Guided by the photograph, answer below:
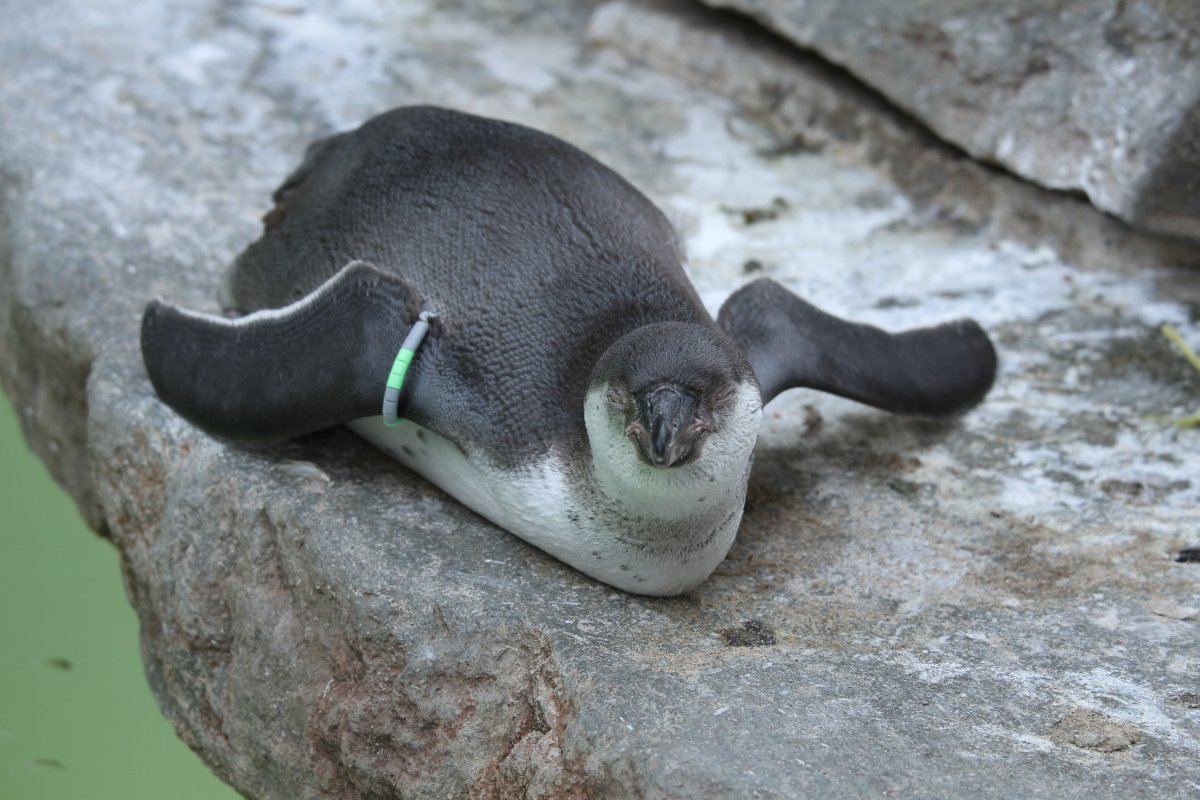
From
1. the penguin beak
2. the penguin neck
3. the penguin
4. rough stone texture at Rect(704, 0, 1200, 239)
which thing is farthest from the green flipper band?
rough stone texture at Rect(704, 0, 1200, 239)

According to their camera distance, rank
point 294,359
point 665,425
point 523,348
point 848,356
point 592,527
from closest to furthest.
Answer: point 665,425, point 592,527, point 523,348, point 294,359, point 848,356

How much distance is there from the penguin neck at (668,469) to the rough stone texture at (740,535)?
276mm

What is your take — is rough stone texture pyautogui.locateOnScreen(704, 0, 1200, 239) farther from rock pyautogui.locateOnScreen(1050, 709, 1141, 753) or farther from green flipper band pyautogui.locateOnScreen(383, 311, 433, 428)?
green flipper band pyautogui.locateOnScreen(383, 311, 433, 428)

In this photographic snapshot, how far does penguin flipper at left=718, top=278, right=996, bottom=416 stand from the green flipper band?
0.76 metres

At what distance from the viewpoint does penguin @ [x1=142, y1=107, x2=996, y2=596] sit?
111 inches

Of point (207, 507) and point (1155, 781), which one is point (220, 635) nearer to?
point (207, 507)

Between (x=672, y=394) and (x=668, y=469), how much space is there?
0.16 meters

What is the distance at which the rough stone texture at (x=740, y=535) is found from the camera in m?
2.72

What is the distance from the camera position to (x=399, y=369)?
311 centimetres

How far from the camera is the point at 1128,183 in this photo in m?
4.50

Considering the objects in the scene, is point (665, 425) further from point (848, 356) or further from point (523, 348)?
point (848, 356)

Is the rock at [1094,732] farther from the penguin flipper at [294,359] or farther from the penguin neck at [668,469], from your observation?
the penguin flipper at [294,359]

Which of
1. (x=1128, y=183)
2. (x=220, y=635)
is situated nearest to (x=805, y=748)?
(x=220, y=635)

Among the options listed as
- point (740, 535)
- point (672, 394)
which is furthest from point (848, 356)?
point (672, 394)
